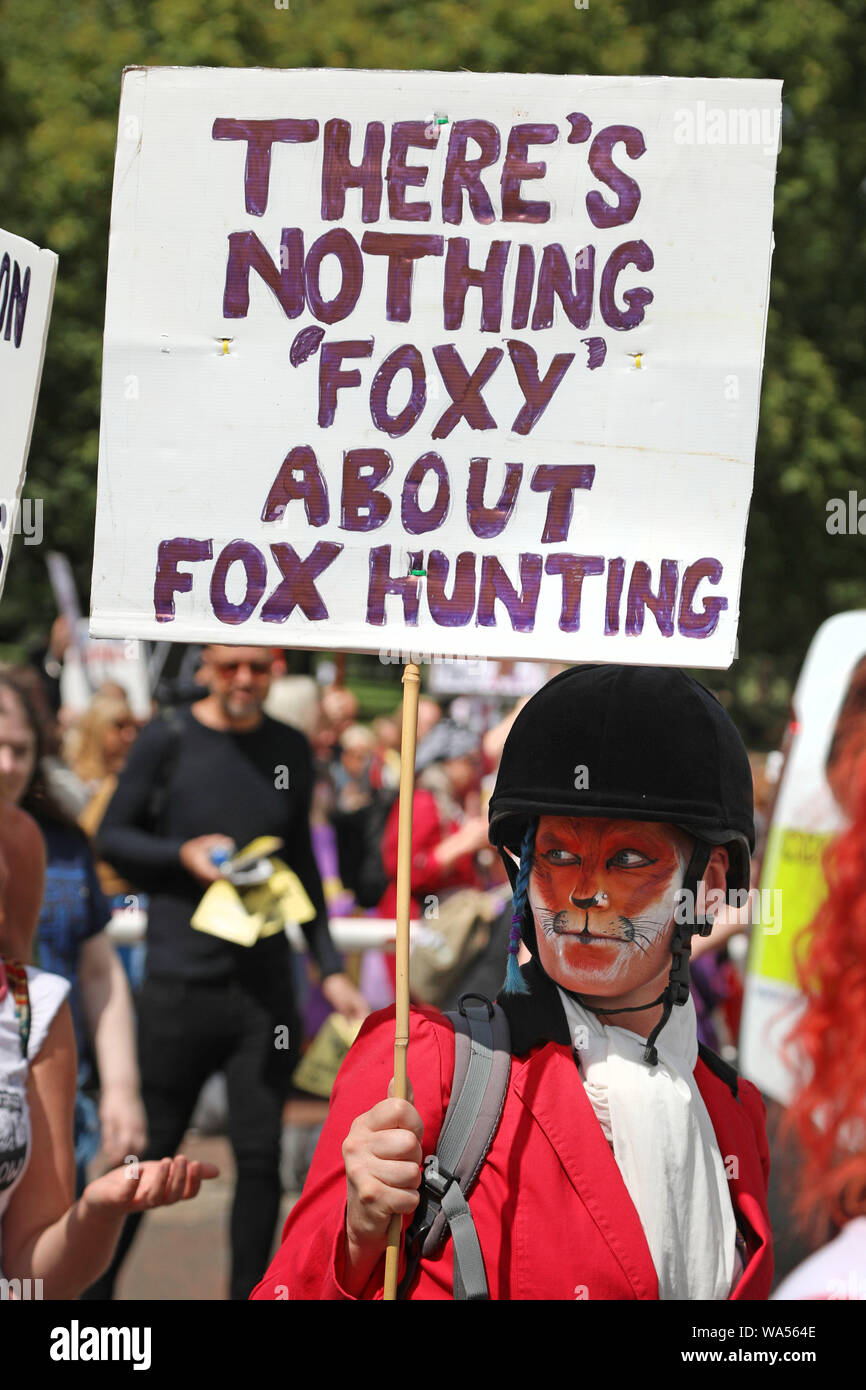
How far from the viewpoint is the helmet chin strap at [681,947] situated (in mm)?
2381

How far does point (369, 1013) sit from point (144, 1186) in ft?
1.97

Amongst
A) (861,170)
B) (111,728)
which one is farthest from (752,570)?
(111,728)

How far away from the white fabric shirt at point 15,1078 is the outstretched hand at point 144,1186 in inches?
7.4

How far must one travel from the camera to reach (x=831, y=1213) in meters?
3.59

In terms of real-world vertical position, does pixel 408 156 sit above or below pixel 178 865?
above

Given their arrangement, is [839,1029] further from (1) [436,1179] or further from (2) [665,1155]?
(1) [436,1179]

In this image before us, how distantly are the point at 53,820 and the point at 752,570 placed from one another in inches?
689

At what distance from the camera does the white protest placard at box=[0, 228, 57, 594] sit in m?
2.88

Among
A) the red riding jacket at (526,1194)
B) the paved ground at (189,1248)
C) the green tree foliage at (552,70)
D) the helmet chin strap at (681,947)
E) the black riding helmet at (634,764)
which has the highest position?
the green tree foliage at (552,70)

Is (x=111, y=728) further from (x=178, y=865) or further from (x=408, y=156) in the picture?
(x=408, y=156)

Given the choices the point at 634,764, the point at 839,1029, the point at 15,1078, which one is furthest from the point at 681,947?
the point at 15,1078

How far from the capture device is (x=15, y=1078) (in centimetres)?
299

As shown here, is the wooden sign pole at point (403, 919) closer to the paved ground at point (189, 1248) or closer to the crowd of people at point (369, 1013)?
the crowd of people at point (369, 1013)

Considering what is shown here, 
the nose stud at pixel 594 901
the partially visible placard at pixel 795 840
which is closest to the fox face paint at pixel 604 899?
the nose stud at pixel 594 901
